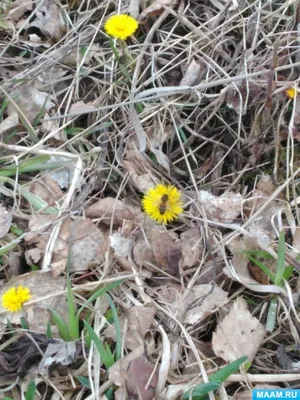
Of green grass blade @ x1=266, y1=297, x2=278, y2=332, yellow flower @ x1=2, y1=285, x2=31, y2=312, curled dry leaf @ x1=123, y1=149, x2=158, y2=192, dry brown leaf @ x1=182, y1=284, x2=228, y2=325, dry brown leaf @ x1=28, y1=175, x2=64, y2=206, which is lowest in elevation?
green grass blade @ x1=266, y1=297, x2=278, y2=332

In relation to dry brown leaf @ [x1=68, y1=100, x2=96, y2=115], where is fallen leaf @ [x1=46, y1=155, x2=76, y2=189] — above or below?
below

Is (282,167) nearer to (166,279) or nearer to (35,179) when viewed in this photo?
(166,279)

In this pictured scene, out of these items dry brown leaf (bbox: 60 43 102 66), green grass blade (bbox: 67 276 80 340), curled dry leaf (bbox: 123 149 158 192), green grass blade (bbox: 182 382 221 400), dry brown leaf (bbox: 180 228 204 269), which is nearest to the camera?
green grass blade (bbox: 182 382 221 400)

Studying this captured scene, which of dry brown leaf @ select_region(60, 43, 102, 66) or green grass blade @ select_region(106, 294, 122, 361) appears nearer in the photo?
green grass blade @ select_region(106, 294, 122, 361)

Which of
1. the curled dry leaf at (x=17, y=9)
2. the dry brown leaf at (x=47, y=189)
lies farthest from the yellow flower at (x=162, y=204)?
the curled dry leaf at (x=17, y=9)

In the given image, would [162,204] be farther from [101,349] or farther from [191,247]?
[101,349]

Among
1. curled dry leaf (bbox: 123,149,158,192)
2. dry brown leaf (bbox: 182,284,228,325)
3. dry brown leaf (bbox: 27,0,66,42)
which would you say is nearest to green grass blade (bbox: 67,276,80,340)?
dry brown leaf (bbox: 182,284,228,325)

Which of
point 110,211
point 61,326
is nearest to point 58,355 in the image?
point 61,326

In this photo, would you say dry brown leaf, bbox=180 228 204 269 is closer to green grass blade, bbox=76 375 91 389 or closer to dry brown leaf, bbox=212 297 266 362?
dry brown leaf, bbox=212 297 266 362
